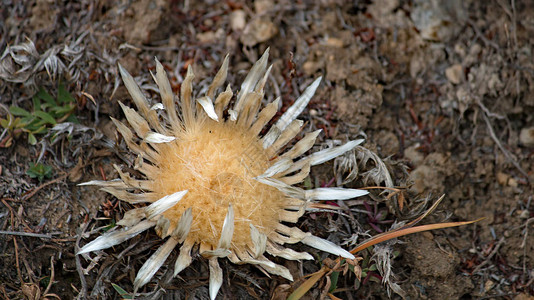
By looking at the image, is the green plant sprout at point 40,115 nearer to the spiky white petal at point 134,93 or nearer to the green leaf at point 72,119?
the green leaf at point 72,119

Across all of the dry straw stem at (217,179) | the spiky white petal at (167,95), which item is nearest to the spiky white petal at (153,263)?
the dry straw stem at (217,179)

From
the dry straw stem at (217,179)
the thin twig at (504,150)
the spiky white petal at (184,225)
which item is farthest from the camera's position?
the thin twig at (504,150)

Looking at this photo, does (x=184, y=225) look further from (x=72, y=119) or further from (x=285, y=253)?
(x=72, y=119)

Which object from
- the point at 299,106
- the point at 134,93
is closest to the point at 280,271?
the point at 299,106

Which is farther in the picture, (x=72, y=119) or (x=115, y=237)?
(x=72, y=119)

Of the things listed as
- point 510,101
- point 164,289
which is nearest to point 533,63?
point 510,101

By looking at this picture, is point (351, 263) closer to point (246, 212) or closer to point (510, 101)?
point (246, 212)
